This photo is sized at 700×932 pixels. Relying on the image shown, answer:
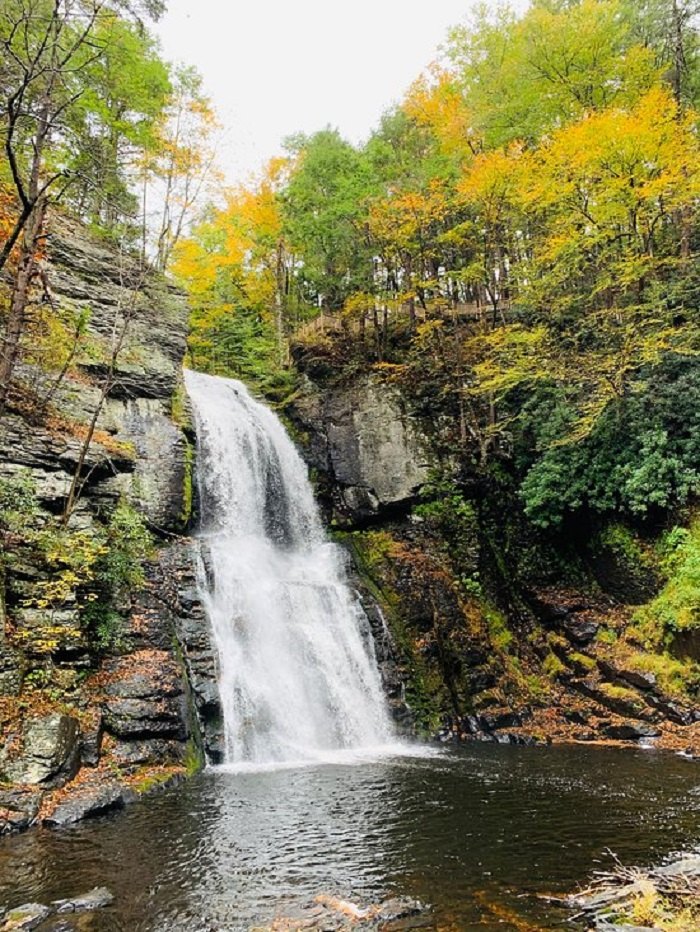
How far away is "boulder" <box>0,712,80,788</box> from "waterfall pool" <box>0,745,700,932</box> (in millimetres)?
986

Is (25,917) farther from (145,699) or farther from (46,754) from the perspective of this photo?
(145,699)

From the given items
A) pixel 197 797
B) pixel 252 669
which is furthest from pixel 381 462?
pixel 197 797

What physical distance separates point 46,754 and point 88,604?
9.99 ft

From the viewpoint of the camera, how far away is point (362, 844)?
6.30 metres

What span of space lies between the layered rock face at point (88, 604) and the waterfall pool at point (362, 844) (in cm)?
94

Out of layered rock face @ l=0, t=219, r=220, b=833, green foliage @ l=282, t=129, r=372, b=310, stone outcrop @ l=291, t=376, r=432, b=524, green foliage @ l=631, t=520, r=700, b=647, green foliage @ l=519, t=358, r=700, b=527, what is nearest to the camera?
layered rock face @ l=0, t=219, r=220, b=833

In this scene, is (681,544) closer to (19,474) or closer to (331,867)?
(331,867)

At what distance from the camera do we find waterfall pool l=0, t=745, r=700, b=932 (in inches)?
197

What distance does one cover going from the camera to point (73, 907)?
4.96 metres

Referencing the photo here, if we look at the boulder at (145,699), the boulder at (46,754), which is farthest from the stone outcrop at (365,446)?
the boulder at (46,754)

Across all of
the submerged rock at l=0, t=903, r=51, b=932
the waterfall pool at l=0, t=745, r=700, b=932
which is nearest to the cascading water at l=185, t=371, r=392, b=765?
the waterfall pool at l=0, t=745, r=700, b=932

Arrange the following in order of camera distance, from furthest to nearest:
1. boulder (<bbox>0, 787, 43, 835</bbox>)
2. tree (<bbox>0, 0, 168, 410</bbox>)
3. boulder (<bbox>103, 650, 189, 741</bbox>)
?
boulder (<bbox>103, 650, 189, 741</bbox>)
tree (<bbox>0, 0, 168, 410</bbox>)
boulder (<bbox>0, 787, 43, 835</bbox>)

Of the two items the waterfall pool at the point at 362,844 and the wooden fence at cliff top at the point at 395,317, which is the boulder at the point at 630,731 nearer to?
the waterfall pool at the point at 362,844

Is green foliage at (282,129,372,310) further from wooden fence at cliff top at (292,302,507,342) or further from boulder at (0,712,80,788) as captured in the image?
boulder at (0,712,80,788)
